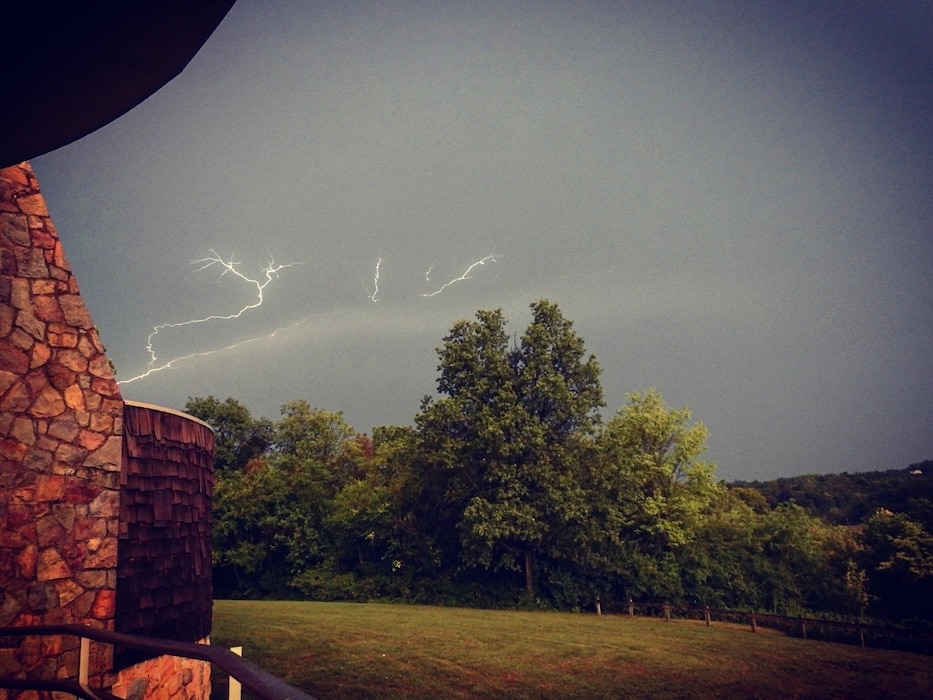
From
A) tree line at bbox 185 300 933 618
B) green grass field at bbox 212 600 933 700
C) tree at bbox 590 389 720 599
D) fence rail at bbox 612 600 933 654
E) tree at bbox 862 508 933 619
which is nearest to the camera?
green grass field at bbox 212 600 933 700

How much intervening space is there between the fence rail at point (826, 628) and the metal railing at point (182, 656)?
70.3ft

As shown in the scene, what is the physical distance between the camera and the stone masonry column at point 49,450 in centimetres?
575

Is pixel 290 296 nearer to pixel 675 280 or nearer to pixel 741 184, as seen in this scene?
A: pixel 675 280

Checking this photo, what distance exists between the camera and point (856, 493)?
4631 cm

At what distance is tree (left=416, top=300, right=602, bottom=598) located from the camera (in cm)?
2470

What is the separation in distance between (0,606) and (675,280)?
482ft

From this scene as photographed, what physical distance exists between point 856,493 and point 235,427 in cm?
4516

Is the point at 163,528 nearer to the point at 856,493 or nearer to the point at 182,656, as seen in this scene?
the point at 182,656

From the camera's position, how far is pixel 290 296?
152625mm

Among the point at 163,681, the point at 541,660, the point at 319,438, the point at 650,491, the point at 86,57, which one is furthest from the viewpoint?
the point at 319,438

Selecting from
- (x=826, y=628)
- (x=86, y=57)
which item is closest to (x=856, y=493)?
(x=826, y=628)

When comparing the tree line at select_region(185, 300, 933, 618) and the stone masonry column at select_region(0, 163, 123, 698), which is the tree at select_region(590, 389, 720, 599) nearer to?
the tree line at select_region(185, 300, 933, 618)

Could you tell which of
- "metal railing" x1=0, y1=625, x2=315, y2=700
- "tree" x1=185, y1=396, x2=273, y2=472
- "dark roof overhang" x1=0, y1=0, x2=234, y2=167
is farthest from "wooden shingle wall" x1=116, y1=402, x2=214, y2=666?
"tree" x1=185, y1=396, x2=273, y2=472

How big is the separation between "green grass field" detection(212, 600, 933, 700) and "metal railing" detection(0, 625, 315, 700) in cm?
701
